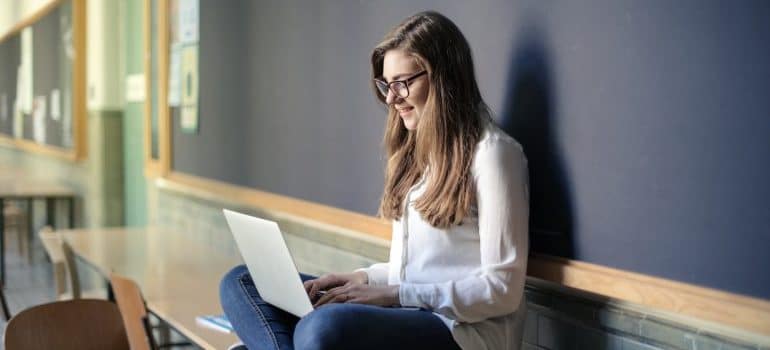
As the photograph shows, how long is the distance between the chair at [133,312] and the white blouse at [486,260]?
793mm

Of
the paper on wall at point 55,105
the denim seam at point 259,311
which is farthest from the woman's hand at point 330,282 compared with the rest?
the paper on wall at point 55,105

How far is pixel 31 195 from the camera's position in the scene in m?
6.19

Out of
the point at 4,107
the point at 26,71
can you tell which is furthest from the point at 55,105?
the point at 4,107

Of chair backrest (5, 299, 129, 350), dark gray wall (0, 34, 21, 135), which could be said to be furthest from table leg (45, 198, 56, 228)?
chair backrest (5, 299, 129, 350)

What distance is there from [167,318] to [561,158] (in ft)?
4.24

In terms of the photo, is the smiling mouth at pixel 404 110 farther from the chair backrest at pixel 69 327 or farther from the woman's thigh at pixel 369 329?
the chair backrest at pixel 69 327

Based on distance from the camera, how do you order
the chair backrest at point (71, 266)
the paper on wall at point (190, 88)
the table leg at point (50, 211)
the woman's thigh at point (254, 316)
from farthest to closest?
the table leg at point (50, 211), the paper on wall at point (190, 88), the chair backrest at point (71, 266), the woman's thigh at point (254, 316)

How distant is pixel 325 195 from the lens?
286cm

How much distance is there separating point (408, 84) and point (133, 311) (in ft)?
3.29

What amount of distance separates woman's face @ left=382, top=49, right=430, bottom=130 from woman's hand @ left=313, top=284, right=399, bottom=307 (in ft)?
1.36

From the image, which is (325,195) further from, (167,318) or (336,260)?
(167,318)

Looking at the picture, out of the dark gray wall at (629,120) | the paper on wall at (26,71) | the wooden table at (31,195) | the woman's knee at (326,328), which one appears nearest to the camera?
the dark gray wall at (629,120)

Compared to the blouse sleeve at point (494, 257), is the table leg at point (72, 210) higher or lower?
lower

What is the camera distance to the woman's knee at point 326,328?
152cm
